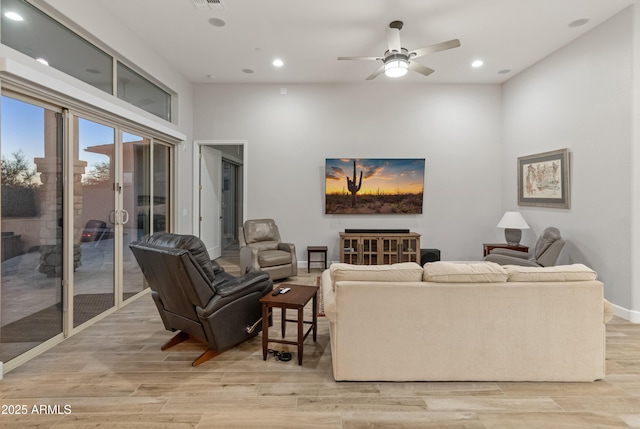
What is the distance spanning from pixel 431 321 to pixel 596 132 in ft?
11.9

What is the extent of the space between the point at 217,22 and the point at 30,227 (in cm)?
295

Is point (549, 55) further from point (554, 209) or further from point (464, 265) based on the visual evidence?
point (464, 265)

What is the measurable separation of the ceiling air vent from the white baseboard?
540 cm

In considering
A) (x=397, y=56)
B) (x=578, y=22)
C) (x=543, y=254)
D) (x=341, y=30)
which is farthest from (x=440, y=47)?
(x=543, y=254)

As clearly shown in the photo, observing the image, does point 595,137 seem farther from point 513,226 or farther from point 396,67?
point 396,67

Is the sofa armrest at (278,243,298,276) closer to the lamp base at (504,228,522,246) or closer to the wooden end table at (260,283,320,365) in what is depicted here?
the wooden end table at (260,283,320,365)

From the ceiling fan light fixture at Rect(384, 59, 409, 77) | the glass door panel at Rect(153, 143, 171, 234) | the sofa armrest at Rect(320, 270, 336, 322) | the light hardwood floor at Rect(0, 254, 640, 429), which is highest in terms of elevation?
the ceiling fan light fixture at Rect(384, 59, 409, 77)

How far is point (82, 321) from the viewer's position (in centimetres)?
332

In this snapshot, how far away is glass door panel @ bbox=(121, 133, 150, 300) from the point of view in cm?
398

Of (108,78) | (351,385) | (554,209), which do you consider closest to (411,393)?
(351,385)

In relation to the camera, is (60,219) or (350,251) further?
(350,251)

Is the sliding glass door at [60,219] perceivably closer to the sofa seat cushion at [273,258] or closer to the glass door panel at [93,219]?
the glass door panel at [93,219]

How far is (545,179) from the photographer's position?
488 cm

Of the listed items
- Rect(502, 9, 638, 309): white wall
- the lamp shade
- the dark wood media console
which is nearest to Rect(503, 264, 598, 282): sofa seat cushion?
Rect(502, 9, 638, 309): white wall
